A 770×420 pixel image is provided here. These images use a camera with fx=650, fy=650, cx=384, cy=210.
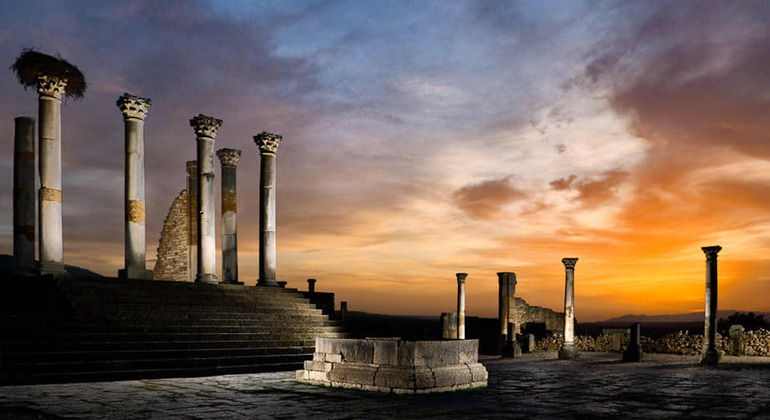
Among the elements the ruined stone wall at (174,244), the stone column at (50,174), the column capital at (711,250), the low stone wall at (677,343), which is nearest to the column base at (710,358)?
the column capital at (711,250)

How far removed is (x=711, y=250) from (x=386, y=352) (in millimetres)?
11385

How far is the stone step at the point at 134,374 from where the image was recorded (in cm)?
1052

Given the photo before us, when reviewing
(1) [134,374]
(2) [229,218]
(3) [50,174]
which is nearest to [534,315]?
(2) [229,218]

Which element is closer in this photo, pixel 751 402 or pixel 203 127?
pixel 751 402

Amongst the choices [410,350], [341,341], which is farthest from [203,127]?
[410,350]

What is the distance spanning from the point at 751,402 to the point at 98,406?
856 cm

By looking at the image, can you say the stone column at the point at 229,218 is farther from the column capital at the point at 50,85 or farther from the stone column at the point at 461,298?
the stone column at the point at 461,298

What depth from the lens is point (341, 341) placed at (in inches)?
404

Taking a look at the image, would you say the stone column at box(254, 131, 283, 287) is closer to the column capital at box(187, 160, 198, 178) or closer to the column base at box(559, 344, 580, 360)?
the column capital at box(187, 160, 198, 178)

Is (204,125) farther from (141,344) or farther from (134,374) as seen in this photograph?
(134,374)

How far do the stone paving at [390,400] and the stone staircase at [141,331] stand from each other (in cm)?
86

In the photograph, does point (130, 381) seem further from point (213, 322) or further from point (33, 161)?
point (33, 161)

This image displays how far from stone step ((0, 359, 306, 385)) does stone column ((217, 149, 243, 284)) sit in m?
8.22

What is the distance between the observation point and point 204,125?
1986 centimetres
